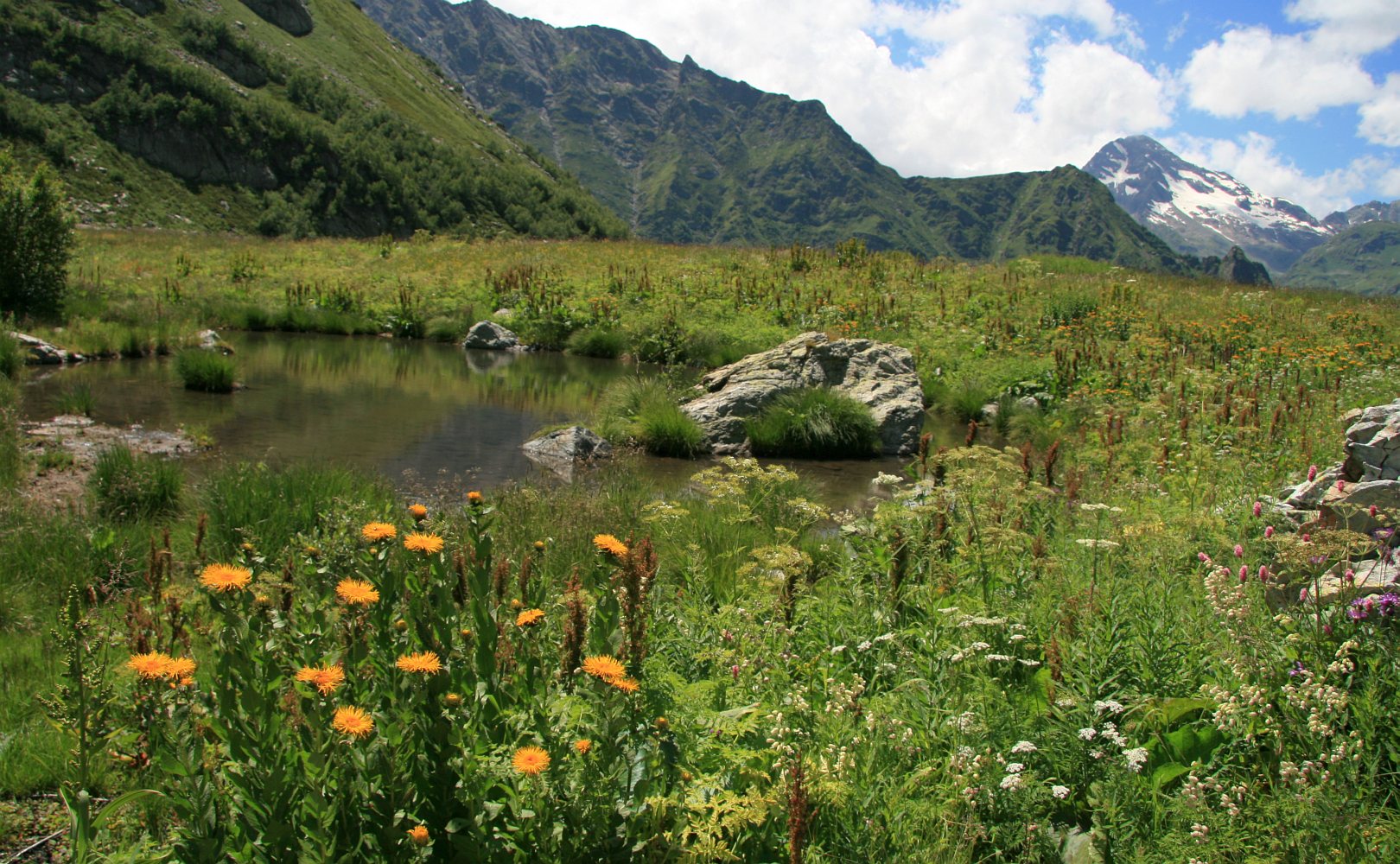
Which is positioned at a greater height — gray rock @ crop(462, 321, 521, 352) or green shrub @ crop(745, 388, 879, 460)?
gray rock @ crop(462, 321, 521, 352)

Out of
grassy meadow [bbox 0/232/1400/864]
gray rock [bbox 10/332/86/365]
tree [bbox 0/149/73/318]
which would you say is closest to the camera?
grassy meadow [bbox 0/232/1400/864]

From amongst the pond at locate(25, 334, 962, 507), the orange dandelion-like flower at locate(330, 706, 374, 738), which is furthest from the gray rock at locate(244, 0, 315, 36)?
the orange dandelion-like flower at locate(330, 706, 374, 738)

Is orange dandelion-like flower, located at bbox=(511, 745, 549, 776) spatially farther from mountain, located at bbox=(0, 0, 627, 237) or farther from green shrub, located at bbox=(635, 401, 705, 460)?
mountain, located at bbox=(0, 0, 627, 237)

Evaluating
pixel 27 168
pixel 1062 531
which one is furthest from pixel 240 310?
pixel 27 168

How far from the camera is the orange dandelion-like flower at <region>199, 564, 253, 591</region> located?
2.09 meters

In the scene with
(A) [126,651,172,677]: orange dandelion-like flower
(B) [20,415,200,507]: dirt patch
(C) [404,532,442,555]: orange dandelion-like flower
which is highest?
(C) [404,532,442,555]: orange dandelion-like flower

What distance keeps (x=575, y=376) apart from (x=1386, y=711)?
15389mm

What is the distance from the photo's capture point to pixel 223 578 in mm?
2119

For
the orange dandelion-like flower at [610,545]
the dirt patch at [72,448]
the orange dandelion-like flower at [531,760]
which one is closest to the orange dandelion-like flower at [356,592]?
the orange dandelion-like flower at [531,760]

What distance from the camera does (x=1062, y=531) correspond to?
17.3 ft

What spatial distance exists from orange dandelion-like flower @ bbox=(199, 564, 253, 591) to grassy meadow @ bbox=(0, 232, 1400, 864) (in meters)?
0.02

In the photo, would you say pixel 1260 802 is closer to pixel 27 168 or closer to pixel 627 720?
pixel 627 720

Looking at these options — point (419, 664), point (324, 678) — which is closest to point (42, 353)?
Answer: point (324, 678)

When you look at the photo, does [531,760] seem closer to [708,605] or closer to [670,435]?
[708,605]
